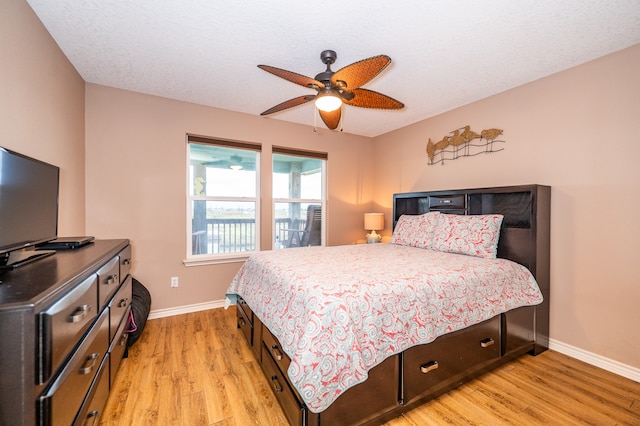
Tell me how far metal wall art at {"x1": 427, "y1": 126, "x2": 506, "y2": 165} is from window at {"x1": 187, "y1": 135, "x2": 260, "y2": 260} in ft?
7.66

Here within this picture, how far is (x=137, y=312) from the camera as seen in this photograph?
8.18 feet

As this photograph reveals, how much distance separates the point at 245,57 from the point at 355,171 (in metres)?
2.63

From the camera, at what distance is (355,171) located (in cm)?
456

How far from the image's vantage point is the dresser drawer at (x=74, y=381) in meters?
0.87

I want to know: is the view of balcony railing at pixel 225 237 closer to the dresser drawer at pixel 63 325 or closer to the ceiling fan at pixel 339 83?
the ceiling fan at pixel 339 83

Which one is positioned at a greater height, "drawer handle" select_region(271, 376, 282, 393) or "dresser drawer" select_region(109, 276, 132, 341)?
"dresser drawer" select_region(109, 276, 132, 341)

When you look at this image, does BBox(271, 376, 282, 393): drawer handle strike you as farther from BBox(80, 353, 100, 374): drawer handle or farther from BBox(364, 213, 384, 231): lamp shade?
BBox(364, 213, 384, 231): lamp shade

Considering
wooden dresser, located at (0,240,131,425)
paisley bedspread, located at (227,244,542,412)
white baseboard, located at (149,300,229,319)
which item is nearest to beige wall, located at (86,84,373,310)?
white baseboard, located at (149,300,229,319)

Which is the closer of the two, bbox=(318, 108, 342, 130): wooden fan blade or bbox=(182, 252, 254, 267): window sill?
bbox=(318, 108, 342, 130): wooden fan blade

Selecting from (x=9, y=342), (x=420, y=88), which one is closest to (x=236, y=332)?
(x=9, y=342)

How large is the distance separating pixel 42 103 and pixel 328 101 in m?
2.02

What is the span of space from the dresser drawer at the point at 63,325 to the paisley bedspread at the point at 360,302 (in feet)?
2.85

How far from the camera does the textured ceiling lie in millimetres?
1749

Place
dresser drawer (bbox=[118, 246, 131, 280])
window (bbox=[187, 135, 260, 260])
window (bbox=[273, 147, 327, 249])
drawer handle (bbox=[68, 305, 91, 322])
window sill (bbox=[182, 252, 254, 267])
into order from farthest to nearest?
window (bbox=[273, 147, 327, 249])
window (bbox=[187, 135, 260, 260])
window sill (bbox=[182, 252, 254, 267])
dresser drawer (bbox=[118, 246, 131, 280])
drawer handle (bbox=[68, 305, 91, 322])
